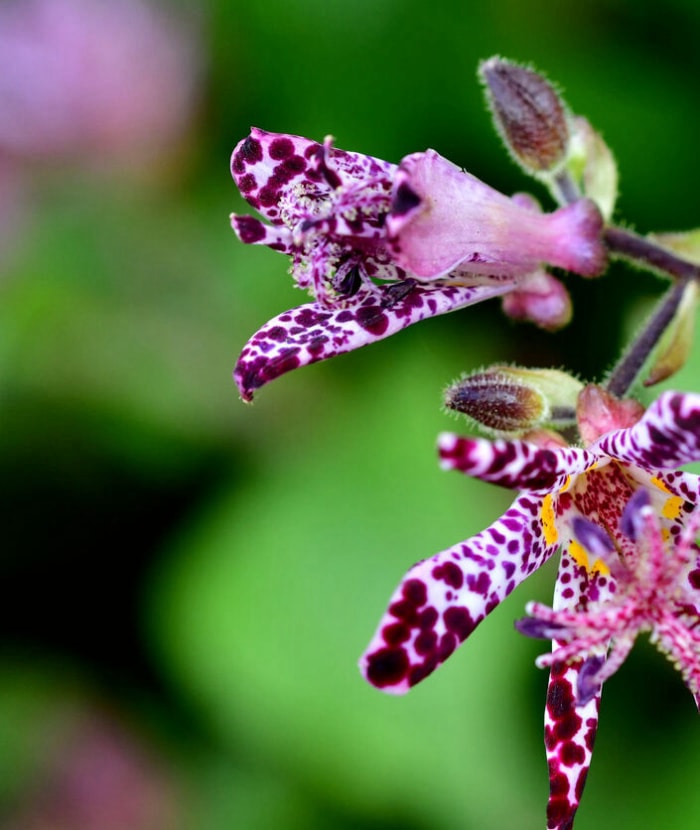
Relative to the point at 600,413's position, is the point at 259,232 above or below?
above

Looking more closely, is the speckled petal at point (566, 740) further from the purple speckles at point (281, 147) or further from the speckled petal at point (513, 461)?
the purple speckles at point (281, 147)

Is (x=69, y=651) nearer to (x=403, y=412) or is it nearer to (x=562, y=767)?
(x=403, y=412)

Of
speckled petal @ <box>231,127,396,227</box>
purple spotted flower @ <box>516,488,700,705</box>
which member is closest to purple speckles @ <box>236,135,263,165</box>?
speckled petal @ <box>231,127,396,227</box>

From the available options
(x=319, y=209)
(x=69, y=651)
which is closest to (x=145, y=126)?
(x=69, y=651)

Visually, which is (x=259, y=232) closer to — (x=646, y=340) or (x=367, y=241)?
(x=367, y=241)

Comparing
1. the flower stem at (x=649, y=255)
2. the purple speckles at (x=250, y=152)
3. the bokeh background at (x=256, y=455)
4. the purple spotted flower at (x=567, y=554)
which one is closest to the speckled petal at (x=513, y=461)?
the purple spotted flower at (x=567, y=554)

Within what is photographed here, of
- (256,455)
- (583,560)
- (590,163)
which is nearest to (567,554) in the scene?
(583,560)
